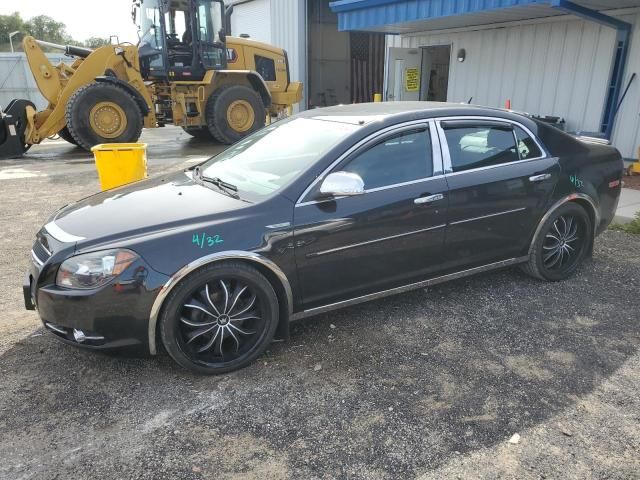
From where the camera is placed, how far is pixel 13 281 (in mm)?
4410

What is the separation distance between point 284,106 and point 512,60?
20.5ft

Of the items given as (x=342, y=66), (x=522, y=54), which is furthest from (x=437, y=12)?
(x=342, y=66)

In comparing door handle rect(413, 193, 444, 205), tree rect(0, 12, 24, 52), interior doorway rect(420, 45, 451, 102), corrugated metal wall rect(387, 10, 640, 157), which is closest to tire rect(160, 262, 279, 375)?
door handle rect(413, 193, 444, 205)

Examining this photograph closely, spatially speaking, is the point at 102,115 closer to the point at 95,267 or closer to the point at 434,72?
the point at 434,72

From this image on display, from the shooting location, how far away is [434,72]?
1301 cm

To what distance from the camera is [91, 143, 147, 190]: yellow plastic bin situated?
218 inches

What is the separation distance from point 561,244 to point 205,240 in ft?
9.99

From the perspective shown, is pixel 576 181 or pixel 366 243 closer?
pixel 366 243

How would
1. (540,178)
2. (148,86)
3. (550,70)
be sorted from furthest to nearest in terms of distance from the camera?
1. (148,86)
2. (550,70)
3. (540,178)

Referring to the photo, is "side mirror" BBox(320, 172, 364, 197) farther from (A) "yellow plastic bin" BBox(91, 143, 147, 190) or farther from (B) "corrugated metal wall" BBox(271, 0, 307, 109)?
(B) "corrugated metal wall" BBox(271, 0, 307, 109)

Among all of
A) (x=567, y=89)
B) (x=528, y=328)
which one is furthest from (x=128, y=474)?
(x=567, y=89)

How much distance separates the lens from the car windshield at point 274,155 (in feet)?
11.0

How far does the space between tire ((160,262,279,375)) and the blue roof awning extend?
640cm

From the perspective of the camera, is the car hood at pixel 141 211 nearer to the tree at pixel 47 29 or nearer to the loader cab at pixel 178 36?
the loader cab at pixel 178 36
